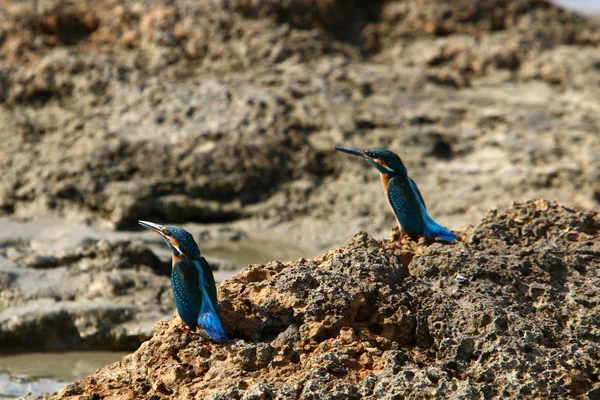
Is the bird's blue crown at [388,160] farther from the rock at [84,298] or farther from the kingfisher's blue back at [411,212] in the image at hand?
the rock at [84,298]

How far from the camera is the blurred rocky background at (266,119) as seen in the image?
6.75 metres

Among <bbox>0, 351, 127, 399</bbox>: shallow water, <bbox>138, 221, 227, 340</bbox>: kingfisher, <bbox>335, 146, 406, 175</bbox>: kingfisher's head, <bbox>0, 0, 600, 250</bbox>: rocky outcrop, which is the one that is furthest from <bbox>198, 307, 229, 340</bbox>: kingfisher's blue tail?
<bbox>0, 0, 600, 250</bbox>: rocky outcrop

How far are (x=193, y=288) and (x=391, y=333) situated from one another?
2.21 feet

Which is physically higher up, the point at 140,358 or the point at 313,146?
the point at 140,358

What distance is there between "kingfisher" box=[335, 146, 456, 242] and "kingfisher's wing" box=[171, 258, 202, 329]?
3.21 ft

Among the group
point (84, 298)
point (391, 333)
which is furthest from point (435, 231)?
point (84, 298)

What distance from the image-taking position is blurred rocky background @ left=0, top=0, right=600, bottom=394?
266 inches

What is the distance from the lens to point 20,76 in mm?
7961

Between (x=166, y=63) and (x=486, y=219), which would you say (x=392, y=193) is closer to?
(x=486, y=219)

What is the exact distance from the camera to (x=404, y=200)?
A: 380 cm

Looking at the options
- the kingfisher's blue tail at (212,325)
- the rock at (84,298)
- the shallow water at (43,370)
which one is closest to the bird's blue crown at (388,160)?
the kingfisher's blue tail at (212,325)

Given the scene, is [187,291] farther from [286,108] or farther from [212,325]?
[286,108]

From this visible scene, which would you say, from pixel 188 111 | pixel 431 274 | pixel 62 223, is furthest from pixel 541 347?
pixel 188 111

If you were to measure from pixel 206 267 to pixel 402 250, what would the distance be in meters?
0.77
